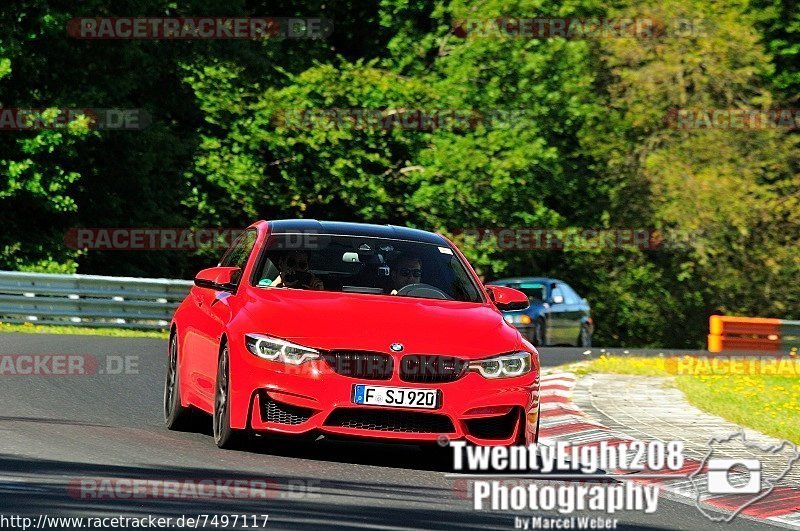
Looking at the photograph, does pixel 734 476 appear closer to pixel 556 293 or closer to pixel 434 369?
pixel 434 369

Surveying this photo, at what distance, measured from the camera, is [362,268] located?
1217cm

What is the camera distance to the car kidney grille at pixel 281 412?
423 inches

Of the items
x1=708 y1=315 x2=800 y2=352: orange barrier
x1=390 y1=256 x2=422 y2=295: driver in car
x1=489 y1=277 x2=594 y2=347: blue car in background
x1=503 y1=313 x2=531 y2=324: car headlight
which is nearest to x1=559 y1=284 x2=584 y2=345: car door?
x1=489 y1=277 x2=594 y2=347: blue car in background

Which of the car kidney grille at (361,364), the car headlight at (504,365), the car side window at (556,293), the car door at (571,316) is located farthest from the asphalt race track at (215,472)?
the car door at (571,316)

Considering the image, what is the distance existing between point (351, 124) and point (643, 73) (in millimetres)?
10363

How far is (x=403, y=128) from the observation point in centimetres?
4597

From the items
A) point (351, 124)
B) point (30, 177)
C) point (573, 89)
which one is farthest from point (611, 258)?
point (30, 177)

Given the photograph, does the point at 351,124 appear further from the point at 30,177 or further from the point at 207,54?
the point at 30,177

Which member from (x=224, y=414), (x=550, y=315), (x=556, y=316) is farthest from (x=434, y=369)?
(x=556, y=316)

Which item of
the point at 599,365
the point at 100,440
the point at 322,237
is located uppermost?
the point at 322,237

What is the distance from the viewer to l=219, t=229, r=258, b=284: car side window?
1262 centimetres

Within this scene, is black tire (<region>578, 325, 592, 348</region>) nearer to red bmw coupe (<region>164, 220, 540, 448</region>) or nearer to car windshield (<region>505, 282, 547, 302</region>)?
car windshield (<region>505, 282, 547, 302</region>)

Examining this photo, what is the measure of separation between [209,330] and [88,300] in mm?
18300

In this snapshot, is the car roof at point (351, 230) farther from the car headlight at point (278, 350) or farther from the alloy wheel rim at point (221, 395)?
the car headlight at point (278, 350)
